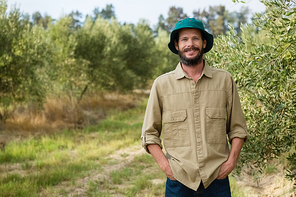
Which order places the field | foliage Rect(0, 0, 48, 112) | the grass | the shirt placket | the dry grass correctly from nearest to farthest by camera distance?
the shirt placket → the field → the grass → foliage Rect(0, 0, 48, 112) → the dry grass

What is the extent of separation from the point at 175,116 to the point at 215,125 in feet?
1.23

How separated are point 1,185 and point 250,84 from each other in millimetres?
5957

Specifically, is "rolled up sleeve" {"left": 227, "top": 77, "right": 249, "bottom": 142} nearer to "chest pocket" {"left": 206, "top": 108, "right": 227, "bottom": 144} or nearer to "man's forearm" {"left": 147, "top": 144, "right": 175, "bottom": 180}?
"chest pocket" {"left": 206, "top": 108, "right": 227, "bottom": 144}

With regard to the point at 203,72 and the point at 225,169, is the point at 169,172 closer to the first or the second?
the point at 225,169

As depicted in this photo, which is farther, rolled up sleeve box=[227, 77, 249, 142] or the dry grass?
the dry grass

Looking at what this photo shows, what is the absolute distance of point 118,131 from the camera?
1435 centimetres

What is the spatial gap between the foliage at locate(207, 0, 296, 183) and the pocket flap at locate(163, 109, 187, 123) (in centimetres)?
151

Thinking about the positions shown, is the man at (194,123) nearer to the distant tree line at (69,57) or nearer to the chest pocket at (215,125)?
the chest pocket at (215,125)

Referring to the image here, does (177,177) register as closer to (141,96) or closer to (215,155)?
(215,155)

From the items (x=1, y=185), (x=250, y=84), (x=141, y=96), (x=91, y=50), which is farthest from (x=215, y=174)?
(x=141, y=96)

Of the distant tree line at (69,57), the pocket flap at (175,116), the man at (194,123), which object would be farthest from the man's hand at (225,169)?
the distant tree line at (69,57)

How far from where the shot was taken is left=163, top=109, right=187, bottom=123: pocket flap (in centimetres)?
261

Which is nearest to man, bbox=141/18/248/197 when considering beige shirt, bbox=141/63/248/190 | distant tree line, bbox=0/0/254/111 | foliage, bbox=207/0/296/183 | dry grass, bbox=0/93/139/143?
beige shirt, bbox=141/63/248/190

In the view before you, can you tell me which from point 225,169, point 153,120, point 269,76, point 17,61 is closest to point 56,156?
point 17,61
